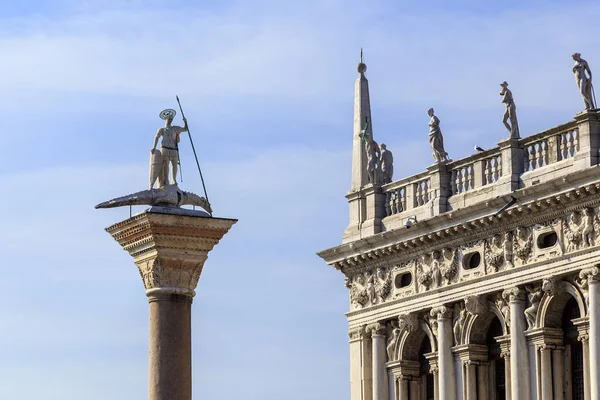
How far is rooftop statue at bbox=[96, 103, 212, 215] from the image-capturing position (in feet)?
132

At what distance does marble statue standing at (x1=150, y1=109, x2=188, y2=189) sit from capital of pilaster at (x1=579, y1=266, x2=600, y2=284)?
1090 cm

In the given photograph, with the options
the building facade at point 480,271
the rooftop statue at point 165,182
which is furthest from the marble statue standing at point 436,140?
the rooftop statue at point 165,182

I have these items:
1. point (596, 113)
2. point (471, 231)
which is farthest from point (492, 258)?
point (596, 113)

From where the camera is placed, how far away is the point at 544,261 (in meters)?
49.9

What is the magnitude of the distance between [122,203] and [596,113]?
508 inches

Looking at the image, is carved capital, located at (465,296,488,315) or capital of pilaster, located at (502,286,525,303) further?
carved capital, located at (465,296,488,315)

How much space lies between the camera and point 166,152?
134 ft

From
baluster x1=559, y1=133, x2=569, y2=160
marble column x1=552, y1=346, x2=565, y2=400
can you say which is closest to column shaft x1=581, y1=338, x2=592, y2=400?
marble column x1=552, y1=346, x2=565, y2=400

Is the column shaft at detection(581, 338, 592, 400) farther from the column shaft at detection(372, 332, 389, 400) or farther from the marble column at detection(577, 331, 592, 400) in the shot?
the column shaft at detection(372, 332, 389, 400)

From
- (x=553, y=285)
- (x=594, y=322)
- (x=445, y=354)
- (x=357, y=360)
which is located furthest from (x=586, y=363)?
(x=357, y=360)

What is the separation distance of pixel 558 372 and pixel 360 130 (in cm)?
1017

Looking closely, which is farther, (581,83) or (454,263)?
(454,263)

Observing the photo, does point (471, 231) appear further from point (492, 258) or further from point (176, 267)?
point (176, 267)

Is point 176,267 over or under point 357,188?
under
